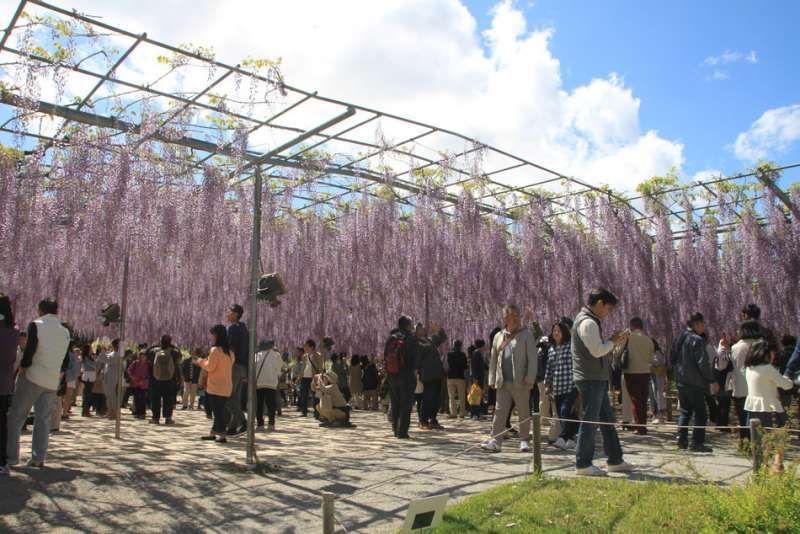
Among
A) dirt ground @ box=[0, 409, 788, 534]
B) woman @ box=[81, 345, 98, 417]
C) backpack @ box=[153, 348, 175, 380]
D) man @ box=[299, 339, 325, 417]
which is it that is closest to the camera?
dirt ground @ box=[0, 409, 788, 534]

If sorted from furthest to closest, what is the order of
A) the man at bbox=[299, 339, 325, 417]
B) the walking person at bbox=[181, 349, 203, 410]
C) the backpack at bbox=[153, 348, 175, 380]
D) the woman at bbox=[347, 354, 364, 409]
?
the walking person at bbox=[181, 349, 203, 410], the woman at bbox=[347, 354, 364, 409], the man at bbox=[299, 339, 325, 417], the backpack at bbox=[153, 348, 175, 380]

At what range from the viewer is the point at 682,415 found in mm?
6723

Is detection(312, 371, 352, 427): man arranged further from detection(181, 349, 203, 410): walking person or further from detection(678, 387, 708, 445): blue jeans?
detection(181, 349, 203, 410): walking person

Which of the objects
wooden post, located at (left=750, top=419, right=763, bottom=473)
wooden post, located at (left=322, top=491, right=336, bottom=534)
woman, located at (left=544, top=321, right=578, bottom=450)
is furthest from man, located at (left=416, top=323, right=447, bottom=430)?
wooden post, located at (left=322, top=491, right=336, bottom=534)

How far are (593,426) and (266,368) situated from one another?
5751 mm

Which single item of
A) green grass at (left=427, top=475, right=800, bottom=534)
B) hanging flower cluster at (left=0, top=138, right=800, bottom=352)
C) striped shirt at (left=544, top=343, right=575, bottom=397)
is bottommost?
green grass at (left=427, top=475, right=800, bottom=534)

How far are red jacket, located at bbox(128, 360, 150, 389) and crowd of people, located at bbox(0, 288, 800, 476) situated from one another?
3 centimetres

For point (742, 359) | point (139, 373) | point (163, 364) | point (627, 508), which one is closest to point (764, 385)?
point (742, 359)

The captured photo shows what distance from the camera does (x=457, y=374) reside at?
1100 cm

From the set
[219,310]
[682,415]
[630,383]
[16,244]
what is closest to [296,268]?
[219,310]

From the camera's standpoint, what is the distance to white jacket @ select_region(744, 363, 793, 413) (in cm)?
524

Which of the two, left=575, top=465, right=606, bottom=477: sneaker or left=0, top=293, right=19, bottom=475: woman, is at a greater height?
left=0, top=293, right=19, bottom=475: woman

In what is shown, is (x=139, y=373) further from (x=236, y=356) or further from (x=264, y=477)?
(x=264, y=477)

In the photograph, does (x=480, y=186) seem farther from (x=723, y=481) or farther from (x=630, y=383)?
(x=723, y=481)
